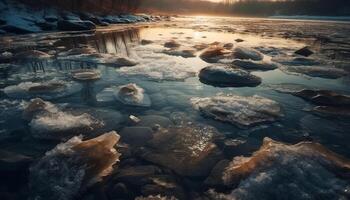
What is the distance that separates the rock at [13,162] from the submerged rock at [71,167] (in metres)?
0.11

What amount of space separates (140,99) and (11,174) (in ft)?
6.91

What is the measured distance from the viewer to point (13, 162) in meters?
2.57

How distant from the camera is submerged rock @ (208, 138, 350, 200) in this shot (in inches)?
86.4

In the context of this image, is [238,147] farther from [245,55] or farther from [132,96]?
[245,55]

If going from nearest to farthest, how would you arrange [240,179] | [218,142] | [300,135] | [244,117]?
[240,179]
[218,142]
[300,135]
[244,117]

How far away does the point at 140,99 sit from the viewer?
4.28 metres

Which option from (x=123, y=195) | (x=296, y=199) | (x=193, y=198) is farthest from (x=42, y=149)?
(x=296, y=199)

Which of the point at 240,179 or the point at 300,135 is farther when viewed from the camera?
the point at 300,135

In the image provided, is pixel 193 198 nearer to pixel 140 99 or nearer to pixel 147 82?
pixel 140 99

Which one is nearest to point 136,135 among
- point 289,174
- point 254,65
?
point 289,174

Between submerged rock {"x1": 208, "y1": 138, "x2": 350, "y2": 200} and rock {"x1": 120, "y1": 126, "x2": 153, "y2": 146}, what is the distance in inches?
35.5

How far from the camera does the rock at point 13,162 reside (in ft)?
8.18

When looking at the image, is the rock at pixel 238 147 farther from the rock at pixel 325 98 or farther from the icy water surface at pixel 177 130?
the rock at pixel 325 98

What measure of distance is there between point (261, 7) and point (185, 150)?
8860 cm
